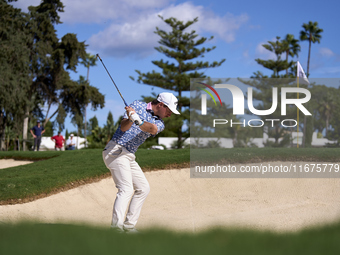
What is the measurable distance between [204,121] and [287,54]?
2226cm

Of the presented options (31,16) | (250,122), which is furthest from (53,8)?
(250,122)

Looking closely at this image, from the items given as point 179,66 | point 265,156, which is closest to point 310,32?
point 179,66

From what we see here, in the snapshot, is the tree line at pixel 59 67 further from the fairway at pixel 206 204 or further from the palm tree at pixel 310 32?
the fairway at pixel 206 204

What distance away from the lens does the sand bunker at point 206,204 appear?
848 cm

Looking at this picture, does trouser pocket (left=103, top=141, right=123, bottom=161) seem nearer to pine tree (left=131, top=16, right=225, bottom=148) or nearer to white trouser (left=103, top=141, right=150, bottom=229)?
white trouser (left=103, top=141, right=150, bottom=229)

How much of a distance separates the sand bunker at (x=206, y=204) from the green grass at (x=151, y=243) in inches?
145

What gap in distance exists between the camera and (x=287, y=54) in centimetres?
5238

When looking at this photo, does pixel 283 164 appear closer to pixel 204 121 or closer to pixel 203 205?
pixel 203 205

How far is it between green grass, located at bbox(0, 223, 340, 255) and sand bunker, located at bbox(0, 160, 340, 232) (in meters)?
3.69

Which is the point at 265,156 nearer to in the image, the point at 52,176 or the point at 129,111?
the point at 52,176

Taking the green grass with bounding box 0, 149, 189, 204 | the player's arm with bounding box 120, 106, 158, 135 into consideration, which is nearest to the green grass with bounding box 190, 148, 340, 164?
the green grass with bounding box 0, 149, 189, 204

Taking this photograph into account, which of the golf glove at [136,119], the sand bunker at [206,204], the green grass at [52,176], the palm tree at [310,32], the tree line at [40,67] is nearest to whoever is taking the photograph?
the golf glove at [136,119]

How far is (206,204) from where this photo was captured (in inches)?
428

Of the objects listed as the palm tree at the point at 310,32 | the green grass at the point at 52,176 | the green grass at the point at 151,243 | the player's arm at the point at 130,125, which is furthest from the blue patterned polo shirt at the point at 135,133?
the palm tree at the point at 310,32
